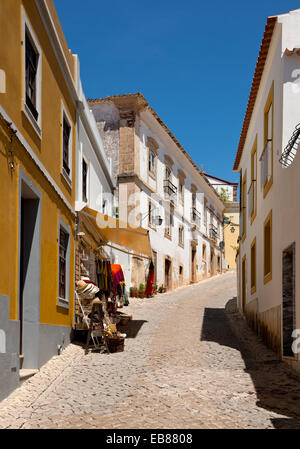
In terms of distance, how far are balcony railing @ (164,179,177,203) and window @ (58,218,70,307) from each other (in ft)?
55.9

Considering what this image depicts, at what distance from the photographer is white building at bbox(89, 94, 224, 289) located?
80.8ft

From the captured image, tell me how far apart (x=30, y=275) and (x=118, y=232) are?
16.1ft

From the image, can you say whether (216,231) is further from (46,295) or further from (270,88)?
(46,295)

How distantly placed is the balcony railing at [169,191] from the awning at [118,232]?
551 inches

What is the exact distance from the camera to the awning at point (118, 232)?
12.9m

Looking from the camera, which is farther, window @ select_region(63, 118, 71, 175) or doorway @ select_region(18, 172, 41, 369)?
window @ select_region(63, 118, 71, 175)

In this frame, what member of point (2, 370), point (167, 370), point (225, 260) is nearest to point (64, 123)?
point (167, 370)

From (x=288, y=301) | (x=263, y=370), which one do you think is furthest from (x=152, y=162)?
(x=263, y=370)

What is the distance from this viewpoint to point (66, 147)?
1230 cm

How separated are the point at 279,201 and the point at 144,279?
1450cm

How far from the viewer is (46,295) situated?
9.79 meters

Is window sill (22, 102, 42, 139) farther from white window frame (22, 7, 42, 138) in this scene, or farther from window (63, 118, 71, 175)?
window (63, 118, 71, 175)

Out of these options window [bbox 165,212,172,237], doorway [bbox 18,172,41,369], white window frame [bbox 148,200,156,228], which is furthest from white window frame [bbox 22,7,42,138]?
window [bbox 165,212,172,237]

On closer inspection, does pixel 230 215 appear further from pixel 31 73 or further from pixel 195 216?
pixel 31 73
